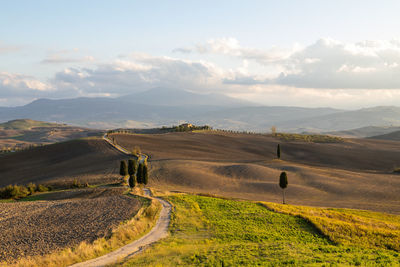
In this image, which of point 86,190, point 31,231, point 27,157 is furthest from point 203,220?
point 27,157

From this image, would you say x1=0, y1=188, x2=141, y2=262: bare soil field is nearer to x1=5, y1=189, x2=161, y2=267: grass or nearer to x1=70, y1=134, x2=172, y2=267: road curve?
x1=5, y1=189, x2=161, y2=267: grass

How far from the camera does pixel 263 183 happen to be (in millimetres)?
55000

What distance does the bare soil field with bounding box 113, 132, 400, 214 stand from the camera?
48.6 m

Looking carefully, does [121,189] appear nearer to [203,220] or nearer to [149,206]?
[149,206]

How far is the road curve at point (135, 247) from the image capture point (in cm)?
1716

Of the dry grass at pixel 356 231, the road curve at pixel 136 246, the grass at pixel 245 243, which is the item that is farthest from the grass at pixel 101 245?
the dry grass at pixel 356 231

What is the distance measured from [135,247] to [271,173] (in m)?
46.4

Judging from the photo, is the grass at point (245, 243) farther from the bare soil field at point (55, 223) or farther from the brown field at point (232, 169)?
the brown field at point (232, 169)

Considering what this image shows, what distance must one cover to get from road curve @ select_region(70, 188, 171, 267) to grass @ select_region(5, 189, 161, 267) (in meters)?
0.43

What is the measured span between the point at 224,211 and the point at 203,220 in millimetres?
4317

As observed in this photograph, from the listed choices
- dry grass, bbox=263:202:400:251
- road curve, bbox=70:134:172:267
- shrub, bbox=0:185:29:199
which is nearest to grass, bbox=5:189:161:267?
road curve, bbox=70:134:172:267

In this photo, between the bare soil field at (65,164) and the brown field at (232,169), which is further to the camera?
the bare soil field at (65,164)

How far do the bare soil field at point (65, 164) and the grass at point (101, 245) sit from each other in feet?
85.8

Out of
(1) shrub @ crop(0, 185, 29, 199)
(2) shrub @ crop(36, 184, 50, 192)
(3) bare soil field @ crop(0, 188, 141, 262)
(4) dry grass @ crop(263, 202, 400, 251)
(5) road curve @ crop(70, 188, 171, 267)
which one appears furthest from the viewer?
(2) shrub @ crop(36, 184, 50, 192)
